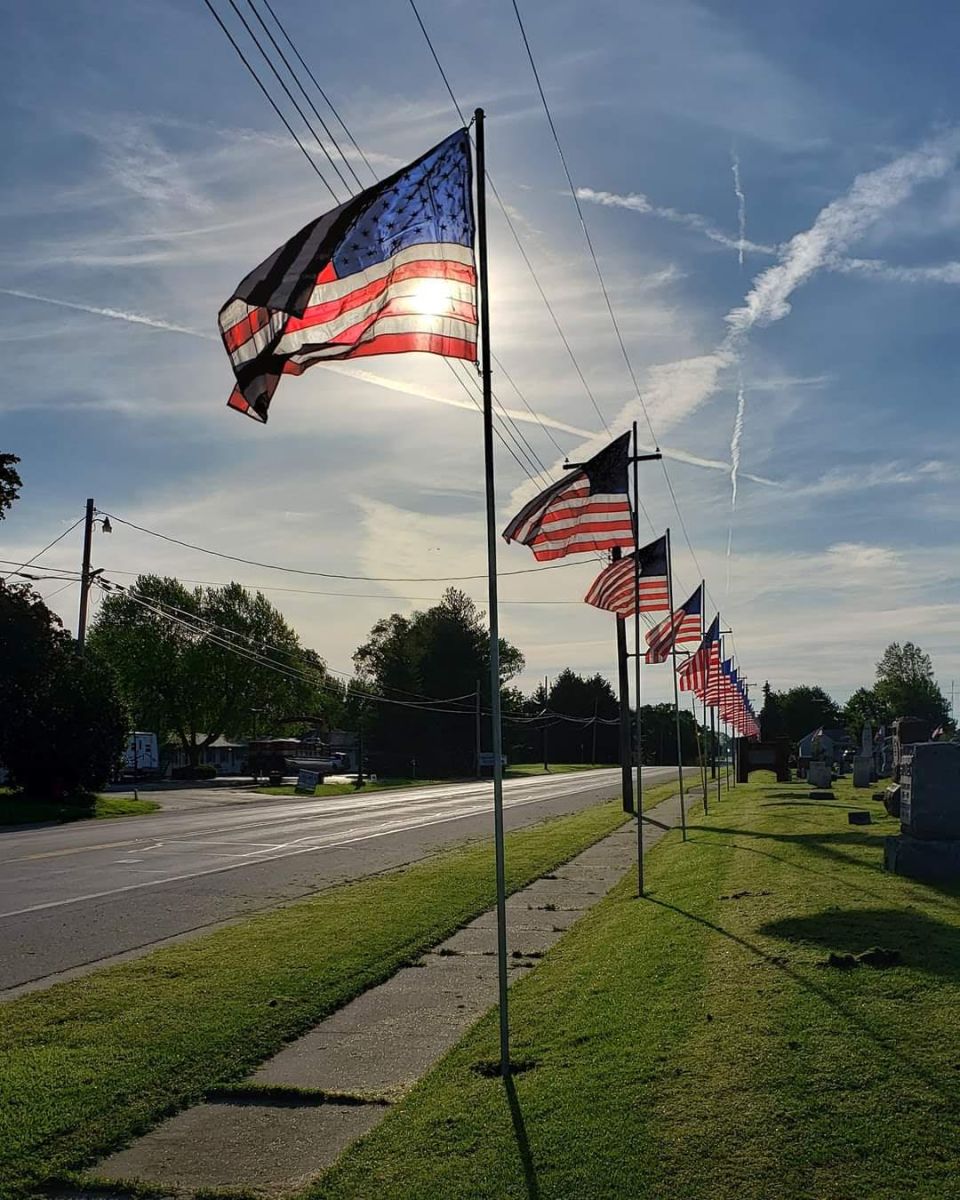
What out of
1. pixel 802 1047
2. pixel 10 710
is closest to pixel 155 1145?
pixel 802 1047

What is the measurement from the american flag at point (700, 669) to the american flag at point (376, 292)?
78.1 ft

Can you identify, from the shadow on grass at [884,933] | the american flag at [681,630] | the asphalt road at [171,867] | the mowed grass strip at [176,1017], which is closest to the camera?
the mowed grass strip at [176,1017]

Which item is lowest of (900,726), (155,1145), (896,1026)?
(155,1145)

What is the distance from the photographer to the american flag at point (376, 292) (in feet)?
24.7

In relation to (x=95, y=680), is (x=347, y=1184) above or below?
below

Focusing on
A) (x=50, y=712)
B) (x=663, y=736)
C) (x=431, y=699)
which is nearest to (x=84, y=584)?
(x=50, y=712)

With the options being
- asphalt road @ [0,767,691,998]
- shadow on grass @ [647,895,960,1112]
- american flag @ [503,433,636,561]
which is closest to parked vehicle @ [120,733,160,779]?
asphalt road @ [0,767,691,998]

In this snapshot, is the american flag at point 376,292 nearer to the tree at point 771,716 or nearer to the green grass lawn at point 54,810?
the green grass lawn at point 54,810

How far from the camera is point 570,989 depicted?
29.3 ft

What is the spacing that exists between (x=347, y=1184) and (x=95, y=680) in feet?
126

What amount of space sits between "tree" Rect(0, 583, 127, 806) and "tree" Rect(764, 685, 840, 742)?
4455 inches

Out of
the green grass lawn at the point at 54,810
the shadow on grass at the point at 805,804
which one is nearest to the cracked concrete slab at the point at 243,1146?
the shadow on grass at the point at 805,804

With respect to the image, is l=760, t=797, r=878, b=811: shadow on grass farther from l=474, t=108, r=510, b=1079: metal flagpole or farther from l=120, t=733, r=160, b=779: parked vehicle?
l=120, t=733, r=160, b=779: parked vehicle

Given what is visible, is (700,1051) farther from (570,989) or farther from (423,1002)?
(423,1002)
